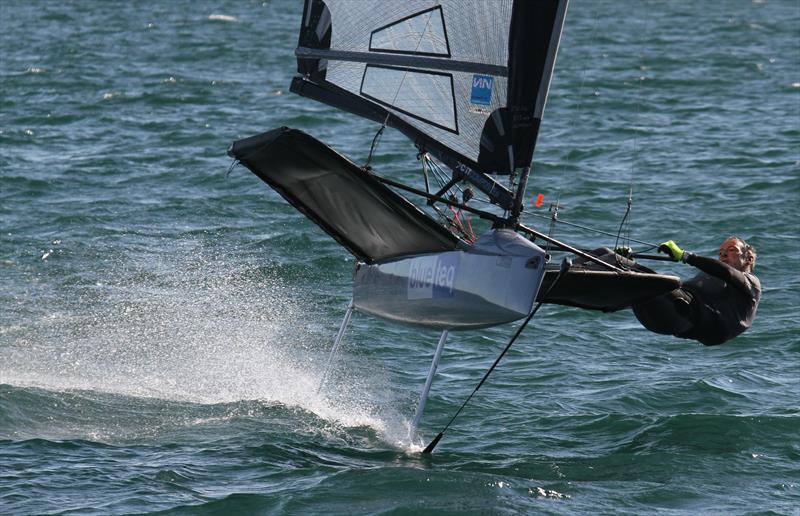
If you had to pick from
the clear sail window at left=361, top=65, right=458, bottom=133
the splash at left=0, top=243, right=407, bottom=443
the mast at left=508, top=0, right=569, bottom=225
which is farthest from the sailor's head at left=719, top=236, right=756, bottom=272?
the splash at left=0, top=243, right=407, bottom=443

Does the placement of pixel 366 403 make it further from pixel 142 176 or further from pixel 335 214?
pixel 142 176

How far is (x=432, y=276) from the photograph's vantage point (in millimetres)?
7402

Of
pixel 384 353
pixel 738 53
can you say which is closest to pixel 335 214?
pixel 384 353

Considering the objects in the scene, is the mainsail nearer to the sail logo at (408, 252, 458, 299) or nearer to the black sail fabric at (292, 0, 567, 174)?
the black sail fabric at (292, 0, 567, 174)

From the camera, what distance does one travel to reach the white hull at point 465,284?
681cm

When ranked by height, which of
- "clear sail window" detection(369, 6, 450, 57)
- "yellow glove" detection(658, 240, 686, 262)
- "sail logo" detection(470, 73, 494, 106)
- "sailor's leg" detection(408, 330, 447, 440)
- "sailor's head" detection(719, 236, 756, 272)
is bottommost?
"sailor's leg" detection(408, 330, 447, 440)

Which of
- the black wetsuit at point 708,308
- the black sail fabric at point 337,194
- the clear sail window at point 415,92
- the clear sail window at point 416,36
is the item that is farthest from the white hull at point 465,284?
the clear sail window at point 416,36

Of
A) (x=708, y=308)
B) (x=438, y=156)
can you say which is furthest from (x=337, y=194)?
(x=708, y=308)

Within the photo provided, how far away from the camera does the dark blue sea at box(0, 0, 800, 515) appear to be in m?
6.66

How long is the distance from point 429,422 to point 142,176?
7.83 m

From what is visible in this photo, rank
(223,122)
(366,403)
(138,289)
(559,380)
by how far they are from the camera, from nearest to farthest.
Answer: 1. (366,403)
2. (559,380)
3. (138,289)
4. (223,122)

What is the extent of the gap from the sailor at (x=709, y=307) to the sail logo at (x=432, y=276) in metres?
1.11

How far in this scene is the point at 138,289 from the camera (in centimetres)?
1052

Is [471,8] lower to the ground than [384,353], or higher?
higher
